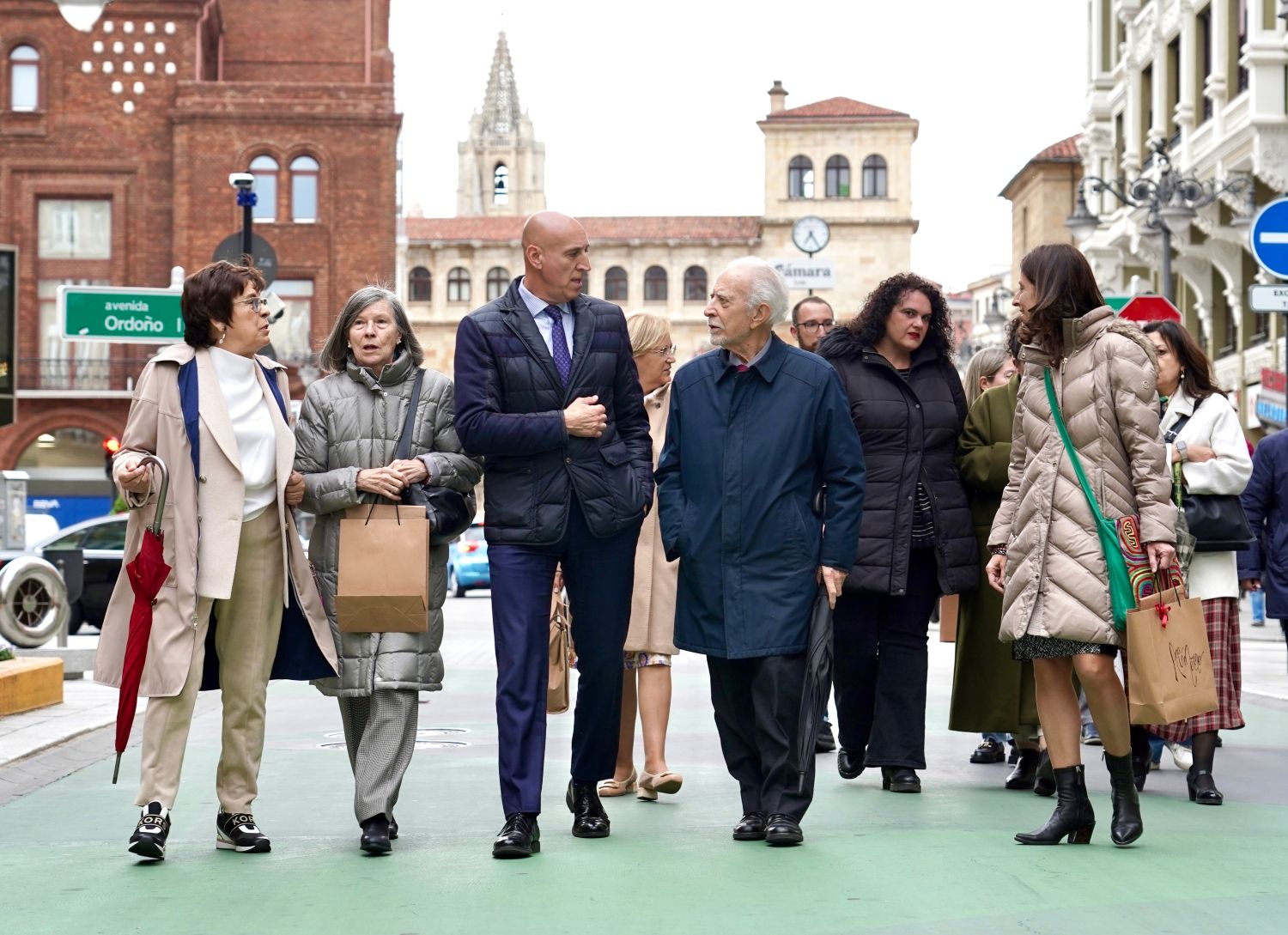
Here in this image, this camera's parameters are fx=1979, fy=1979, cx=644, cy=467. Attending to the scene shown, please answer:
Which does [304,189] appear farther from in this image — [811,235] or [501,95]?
[501,95]

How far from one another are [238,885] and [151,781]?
683 mm

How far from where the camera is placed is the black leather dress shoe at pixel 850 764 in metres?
8.59

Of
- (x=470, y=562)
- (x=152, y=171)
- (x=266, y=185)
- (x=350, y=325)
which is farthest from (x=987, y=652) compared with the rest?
(x=152, y=171)

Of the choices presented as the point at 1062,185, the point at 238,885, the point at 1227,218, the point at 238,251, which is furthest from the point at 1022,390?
the point at 1062,185

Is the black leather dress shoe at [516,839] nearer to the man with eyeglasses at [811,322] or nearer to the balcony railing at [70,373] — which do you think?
the man with eyeglasses at [811,322]

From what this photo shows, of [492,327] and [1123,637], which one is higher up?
[492,327]

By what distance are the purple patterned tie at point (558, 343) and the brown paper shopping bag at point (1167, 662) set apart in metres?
2.08

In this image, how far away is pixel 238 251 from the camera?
20.3 meters

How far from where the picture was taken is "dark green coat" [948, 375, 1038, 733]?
27.4 feet

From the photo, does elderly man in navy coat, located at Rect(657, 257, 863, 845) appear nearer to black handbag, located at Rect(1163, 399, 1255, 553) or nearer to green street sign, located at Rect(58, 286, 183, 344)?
black handbag, located at Rect(1163, 399, 1255, 553)

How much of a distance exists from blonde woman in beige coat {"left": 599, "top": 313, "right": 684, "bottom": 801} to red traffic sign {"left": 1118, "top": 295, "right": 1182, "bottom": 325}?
4.88 meters

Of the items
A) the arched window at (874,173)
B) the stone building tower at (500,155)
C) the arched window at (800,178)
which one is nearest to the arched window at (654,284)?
the arched window at (800,178)

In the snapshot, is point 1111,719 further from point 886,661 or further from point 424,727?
point 424,727

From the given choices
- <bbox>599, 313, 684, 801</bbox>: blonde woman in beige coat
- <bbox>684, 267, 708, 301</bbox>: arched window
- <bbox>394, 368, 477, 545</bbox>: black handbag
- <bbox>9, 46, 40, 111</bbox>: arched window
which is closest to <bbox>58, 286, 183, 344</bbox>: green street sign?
<bbox>599, 313, 684, 801</bbox>: blonde woman in beige coat
